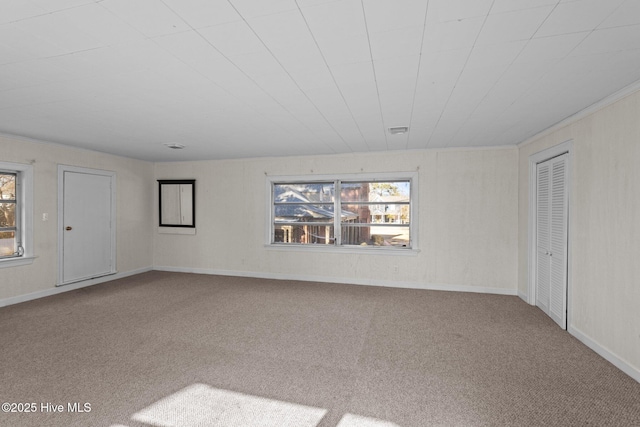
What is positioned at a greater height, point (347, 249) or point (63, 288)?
point (347, 249)

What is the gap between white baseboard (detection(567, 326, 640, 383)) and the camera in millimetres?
2549

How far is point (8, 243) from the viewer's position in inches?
178

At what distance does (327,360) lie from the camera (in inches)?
113

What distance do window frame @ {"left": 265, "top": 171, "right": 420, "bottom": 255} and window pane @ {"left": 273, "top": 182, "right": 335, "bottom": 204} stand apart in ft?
0.26

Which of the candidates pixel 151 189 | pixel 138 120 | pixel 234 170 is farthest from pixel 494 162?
pixel 151 189

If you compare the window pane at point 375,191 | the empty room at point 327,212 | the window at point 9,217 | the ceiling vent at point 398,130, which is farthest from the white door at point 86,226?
the ceiling vent at point 398,130

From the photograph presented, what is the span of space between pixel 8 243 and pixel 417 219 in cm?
628

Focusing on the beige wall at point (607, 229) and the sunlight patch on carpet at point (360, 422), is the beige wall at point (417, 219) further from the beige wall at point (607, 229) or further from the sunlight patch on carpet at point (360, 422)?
the sunlight patch on carpet at point (360, 422)

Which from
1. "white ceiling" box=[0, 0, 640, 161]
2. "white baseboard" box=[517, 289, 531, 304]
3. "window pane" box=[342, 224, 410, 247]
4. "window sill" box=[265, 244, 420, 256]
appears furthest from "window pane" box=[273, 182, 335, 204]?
"white baseboard" box=[517, 289, 531, 304]

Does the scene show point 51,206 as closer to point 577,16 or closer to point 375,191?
point 375,191

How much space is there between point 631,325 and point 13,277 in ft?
23.7

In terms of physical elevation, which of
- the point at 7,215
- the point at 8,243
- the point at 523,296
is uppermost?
the point at 7,215

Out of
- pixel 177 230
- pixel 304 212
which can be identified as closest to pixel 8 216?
pixel 177 230

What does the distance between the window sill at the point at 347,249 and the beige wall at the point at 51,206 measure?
2821 mm
